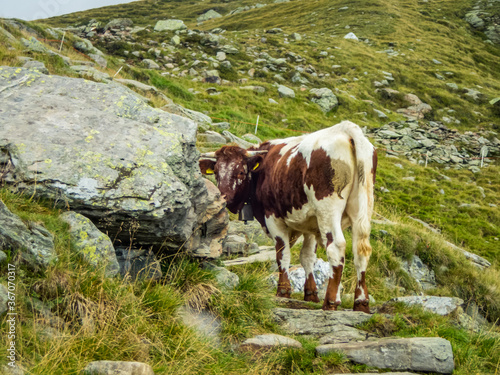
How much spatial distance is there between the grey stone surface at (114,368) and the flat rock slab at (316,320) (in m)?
2.47

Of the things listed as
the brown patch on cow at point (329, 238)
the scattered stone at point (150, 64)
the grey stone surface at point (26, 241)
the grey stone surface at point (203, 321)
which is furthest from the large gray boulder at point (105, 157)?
the scattered stone at point (150, 64)

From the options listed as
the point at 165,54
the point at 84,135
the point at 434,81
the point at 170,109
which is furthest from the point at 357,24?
the point at 84,135

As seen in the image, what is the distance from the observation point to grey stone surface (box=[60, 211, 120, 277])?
444 cm

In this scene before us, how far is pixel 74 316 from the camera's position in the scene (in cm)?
387

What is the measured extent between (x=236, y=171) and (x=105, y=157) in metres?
3.94

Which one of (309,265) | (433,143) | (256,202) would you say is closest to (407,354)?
(309,265)

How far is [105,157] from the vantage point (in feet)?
17.0

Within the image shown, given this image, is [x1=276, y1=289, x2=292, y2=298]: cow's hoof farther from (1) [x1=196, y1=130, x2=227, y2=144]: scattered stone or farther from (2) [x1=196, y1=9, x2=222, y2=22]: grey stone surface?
(2) [x1=196, y1=9, x2=222, y2=22]: grey stone surface

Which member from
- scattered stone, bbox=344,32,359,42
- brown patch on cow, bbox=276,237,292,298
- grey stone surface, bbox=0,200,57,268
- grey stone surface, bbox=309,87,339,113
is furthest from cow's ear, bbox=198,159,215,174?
scattered stone, bbox=344,32,359,42

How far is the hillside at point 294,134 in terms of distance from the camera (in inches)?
156

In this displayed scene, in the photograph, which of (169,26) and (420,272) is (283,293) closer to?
(420,272)

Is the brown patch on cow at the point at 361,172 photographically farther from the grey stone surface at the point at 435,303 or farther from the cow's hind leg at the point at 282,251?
the cow's hind leg at the point at 282,251

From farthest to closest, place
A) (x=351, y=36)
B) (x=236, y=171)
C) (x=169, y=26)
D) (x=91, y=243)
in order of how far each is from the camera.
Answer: (x=351, y=36) < (x=169, y=26) < (x=236, y=171) < (x=91, y=243)

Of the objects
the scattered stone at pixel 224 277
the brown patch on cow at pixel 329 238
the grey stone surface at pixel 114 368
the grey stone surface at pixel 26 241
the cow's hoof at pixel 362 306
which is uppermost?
the grey stone surface at pixel 26 241
